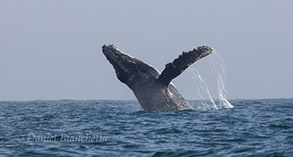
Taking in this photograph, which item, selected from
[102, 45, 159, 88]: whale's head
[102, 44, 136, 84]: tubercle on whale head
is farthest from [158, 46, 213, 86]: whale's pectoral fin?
[102, 44, 136, 84]: tubercle on whale head

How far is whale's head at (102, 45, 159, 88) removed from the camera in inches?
613

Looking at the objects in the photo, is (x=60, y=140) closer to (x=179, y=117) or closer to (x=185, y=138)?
(x=185, y=138)

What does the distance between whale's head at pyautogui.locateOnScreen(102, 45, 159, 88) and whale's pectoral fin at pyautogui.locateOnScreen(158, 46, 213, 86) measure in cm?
79

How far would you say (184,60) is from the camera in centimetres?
1459

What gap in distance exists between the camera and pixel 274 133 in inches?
452

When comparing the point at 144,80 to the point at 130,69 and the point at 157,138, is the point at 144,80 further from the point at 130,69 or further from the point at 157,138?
the point at 157,138

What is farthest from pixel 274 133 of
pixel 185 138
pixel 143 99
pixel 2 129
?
pixel 2 129

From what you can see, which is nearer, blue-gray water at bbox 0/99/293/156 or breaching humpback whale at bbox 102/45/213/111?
blue-gray water at bbox 0/99/293/156

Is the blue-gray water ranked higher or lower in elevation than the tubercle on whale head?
lower

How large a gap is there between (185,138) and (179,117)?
12.5ft

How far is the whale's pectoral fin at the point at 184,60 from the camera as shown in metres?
14.6

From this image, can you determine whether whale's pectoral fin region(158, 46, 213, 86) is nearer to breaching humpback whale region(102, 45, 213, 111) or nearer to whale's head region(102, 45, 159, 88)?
breaching humpback whale region(102, 45, 213, 111)

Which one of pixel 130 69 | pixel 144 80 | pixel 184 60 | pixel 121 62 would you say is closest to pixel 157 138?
pixel 184 60

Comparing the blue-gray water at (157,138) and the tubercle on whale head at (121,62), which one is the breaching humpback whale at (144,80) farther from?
the blue-gray water at (157,138)
